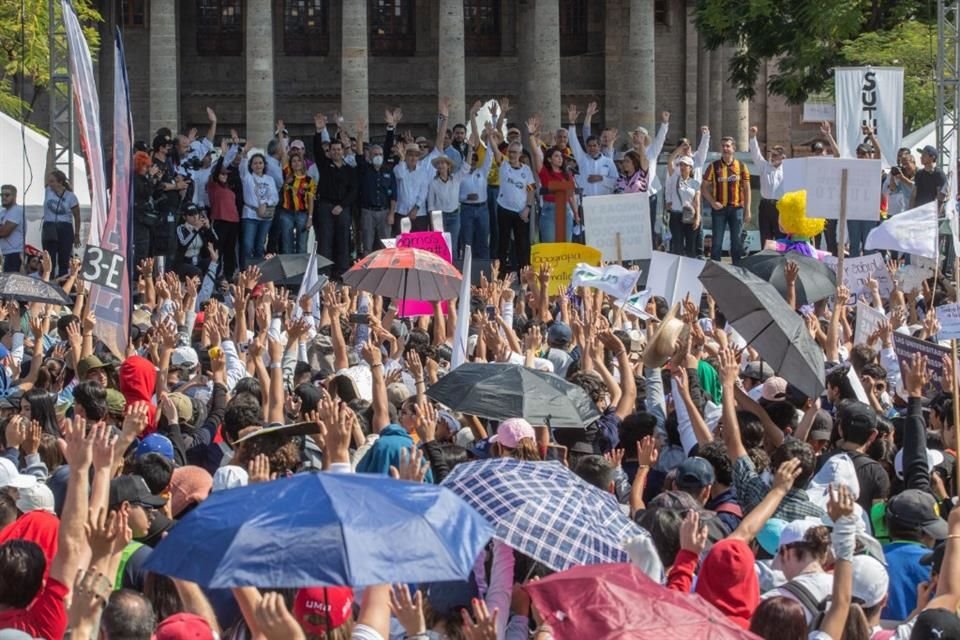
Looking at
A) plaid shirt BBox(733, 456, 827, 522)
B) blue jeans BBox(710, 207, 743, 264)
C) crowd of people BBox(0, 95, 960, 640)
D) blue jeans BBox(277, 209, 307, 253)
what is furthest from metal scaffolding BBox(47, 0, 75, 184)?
plaid shirt BBox(733, 456, 827, 522)

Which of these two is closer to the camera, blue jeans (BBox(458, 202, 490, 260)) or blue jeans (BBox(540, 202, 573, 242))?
blue jeans (BBox(458, 202, 490, 260))

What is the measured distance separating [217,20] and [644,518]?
139 feet

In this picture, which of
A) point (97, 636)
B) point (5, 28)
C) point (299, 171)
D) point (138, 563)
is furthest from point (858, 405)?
point (5, 28)

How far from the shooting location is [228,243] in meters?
26.3

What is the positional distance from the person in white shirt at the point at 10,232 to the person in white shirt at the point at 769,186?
31.7 feet

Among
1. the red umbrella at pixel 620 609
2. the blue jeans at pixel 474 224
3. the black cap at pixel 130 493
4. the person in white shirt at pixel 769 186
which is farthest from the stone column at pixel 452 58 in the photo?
the red umbrella at pixel 620 609

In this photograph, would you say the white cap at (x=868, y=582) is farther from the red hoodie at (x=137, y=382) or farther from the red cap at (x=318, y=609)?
the red hoodie at (x=137, y=382)

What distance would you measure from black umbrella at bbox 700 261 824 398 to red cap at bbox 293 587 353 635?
5122 mm

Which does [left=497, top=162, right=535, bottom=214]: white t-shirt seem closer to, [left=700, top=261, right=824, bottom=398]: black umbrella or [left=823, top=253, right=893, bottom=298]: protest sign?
[left=823, top=253, right=893, bottom=298]: protest sign

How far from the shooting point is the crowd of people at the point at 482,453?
23.2 feet

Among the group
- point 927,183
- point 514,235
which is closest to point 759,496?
point 927,183

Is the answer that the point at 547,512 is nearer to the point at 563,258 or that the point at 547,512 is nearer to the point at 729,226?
the point at 563,258

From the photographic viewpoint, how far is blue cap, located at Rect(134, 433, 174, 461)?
10.2 m

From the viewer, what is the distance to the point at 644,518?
27.6 ft
